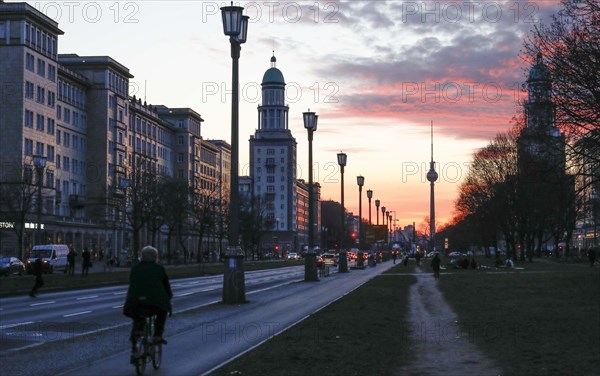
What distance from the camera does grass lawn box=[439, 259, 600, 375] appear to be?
12.6 metres

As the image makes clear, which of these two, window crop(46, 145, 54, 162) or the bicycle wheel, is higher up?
window crop(46, 145, 54, 162)

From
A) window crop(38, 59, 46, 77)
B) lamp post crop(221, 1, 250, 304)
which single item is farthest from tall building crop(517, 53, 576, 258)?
window crop(38, 59, 46, 77)

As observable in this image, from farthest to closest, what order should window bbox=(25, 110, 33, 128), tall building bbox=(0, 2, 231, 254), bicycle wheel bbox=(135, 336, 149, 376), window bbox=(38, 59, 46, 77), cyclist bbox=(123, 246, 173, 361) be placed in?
window bbox=(38, 59, 46, 77)
window bbox=(25, 110, 33, 128)
tall building bbox=(0, 2, 231, 254)
bicycle wheel bbox=(135, 336, 149, 376)
cyclist bbox=(123, 246, 173, 361)

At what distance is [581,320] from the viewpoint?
19.9 m

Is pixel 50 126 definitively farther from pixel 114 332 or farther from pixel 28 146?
pixel 114 332

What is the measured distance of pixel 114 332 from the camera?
63.0ft

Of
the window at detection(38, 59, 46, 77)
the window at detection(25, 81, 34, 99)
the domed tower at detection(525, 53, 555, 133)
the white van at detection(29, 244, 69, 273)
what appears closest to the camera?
the domed tower at detection(525, 53, 555, 133)

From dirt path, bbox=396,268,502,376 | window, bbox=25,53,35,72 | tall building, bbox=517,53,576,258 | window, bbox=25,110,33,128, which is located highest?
window, bbox=25,53,35,72

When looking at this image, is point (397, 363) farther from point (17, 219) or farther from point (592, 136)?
point (17, 219)

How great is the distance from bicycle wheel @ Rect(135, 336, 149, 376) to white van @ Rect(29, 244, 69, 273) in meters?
55.8

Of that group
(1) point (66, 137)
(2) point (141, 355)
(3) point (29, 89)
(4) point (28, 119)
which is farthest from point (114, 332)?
(1) point (66, 137)

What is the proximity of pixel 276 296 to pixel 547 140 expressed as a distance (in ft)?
47.1

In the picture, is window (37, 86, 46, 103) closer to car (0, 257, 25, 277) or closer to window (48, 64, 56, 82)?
window (48, 64, 56, 82)

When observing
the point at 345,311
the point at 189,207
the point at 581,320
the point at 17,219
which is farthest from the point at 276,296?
the point at 189,207
